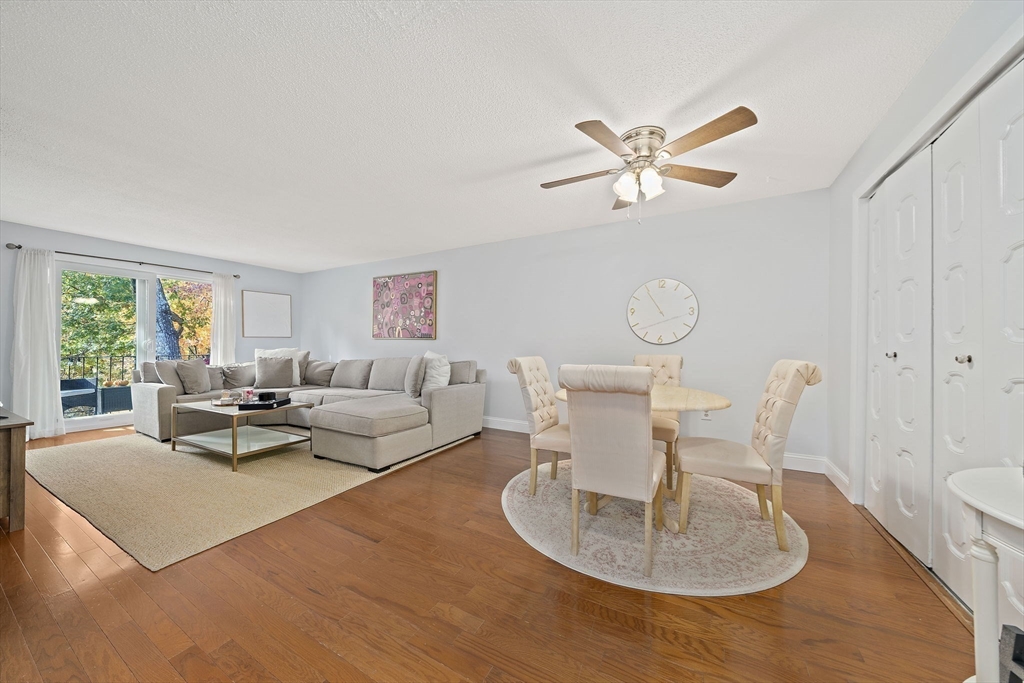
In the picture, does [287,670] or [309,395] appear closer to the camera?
[287,670]

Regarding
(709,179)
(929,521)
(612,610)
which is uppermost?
(709,179)

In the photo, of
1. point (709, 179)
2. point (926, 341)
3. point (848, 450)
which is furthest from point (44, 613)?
point (848, 450)

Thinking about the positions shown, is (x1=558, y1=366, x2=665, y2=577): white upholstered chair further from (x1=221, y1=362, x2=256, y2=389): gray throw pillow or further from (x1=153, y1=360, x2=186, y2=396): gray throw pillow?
(x1=221, y1=362, x2=256, y2=389): gray throw pillow

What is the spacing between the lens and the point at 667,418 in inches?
108

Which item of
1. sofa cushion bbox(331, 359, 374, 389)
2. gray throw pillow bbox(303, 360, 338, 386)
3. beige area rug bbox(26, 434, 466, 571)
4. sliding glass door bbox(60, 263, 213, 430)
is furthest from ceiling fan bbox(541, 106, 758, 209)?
sliding glass door bbox(60, 263, 213, 430)

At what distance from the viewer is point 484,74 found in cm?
178

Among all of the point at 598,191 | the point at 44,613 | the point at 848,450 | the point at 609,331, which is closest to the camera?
the point at 44,613

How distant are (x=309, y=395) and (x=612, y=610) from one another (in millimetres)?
3994

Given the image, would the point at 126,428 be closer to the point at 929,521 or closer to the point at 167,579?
the point at 167,579

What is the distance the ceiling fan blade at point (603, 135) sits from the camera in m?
1.63

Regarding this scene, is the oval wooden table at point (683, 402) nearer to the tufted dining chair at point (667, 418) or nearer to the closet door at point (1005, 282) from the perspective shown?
the tufted dining chair at point (667, 418)

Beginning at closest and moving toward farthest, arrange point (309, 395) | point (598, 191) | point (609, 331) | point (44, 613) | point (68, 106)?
point (44, 613) < point (68, 106) < point (598, 191) < point (609, 331) < point (309, 395)

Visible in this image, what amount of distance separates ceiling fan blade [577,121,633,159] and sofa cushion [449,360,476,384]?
2952 mm

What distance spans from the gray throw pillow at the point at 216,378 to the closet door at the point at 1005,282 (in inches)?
248
